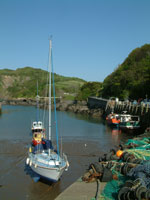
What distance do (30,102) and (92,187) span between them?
427 feet

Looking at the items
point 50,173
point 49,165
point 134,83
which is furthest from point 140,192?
point 134,83

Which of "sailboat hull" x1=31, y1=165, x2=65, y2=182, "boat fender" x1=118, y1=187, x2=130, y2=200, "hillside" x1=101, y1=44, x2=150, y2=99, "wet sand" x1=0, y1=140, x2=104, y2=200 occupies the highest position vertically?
"hillside" x1=101, y1=44, x2=150, y2=99

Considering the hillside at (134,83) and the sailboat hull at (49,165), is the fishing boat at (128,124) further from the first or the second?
the sailboat hull at (49,165)

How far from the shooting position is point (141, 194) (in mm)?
11625

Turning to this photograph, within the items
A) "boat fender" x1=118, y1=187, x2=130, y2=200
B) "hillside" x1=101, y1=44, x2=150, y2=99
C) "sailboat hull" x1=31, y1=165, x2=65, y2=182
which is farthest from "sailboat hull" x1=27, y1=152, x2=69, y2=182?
"hillside" x1=101, y1=44, x2=150, y2=99

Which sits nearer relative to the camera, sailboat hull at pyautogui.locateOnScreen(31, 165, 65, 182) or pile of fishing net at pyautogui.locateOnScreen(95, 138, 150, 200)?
pile of fishing net at pyautogui.locateOnScreen(95, 138, 150, 200)

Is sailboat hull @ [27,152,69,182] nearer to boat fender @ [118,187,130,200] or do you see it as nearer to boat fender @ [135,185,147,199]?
boat fender @ [118,187,130,200]

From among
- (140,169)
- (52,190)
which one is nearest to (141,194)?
(140,169)

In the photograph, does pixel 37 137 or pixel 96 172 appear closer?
pixel 96 172

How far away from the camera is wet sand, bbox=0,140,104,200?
53.7ft

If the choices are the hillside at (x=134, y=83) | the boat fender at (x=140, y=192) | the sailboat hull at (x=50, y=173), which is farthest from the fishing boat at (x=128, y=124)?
the boat fender at (x=140, y=192)

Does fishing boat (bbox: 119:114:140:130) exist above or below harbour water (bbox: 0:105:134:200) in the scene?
above

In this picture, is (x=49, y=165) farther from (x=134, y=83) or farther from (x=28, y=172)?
(x=134, y=83)

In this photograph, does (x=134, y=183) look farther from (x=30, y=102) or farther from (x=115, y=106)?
(x=30, y=102)
